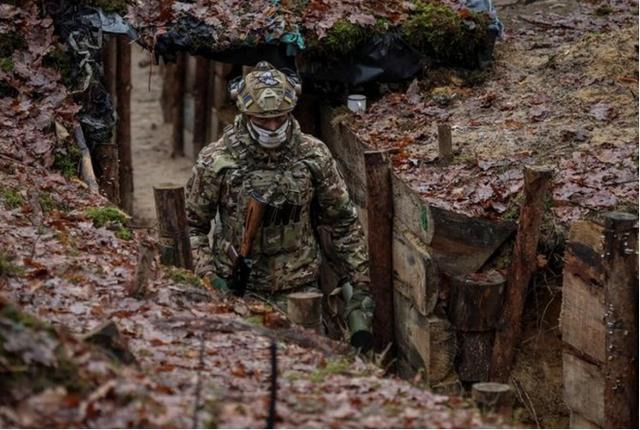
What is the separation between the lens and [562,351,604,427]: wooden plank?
9211 mm

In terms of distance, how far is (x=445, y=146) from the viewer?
12.0 metres

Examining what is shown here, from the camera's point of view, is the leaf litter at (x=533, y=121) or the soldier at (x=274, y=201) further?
the leaf litter at (x=533, y=121)

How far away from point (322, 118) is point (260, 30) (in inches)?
56.4

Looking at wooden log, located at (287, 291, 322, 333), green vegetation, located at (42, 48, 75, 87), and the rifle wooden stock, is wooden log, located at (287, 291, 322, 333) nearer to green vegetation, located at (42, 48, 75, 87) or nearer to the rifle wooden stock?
the rifle wooden stock

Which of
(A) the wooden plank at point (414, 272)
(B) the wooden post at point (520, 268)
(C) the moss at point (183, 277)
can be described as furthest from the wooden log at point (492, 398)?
(A) the wooden plank at point (414, 272)

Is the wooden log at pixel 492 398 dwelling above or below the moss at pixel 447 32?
below

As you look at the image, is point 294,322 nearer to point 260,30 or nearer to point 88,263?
point 88,263

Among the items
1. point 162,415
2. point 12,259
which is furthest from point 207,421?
point 12,259

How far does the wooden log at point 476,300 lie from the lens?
10633 millimetres

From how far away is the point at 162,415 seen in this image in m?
6.64

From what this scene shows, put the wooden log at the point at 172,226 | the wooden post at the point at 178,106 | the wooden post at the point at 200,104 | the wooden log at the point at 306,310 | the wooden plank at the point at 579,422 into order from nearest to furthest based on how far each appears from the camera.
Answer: the wooden plank at the point at 579,422 → the wooden log at the point at 306,310 → the wooden log at the point at 172,226 → the wooden post at the point at 200,104 → the wooden post at the point at 178,106

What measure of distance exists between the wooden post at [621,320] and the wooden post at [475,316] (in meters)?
1.77

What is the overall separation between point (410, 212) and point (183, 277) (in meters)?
2.41

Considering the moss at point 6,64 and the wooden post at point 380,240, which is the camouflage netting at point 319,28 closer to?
the moss at point 6,64
